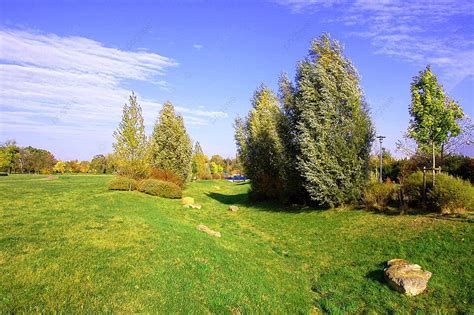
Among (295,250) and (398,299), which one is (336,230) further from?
(398,299)

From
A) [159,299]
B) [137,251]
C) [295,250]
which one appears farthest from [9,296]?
[295,250]

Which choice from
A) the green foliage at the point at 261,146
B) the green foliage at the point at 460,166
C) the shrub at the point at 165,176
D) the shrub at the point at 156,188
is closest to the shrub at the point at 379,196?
the green foliage at the point at 261,146

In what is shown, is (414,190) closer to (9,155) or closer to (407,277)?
(407,277)

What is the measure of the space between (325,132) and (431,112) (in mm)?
9698

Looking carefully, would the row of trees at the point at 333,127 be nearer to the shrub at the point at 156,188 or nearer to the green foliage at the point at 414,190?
the green foliage at the point at 414,190

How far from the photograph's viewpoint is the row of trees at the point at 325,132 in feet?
67.4

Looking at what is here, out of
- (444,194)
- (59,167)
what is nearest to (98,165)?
(59,167)

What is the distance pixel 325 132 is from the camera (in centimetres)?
2097

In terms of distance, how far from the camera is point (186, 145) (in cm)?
3678

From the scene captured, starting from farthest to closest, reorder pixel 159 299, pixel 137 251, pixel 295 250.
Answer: pixel 295 250 < pixel 137 251 < pixel 159 299

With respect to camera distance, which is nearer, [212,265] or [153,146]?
[212,265]

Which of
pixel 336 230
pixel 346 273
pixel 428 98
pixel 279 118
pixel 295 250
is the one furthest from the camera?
pixel 279 118

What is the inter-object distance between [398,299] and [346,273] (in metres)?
2.39

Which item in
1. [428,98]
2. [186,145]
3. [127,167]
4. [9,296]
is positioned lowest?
[9,296]
